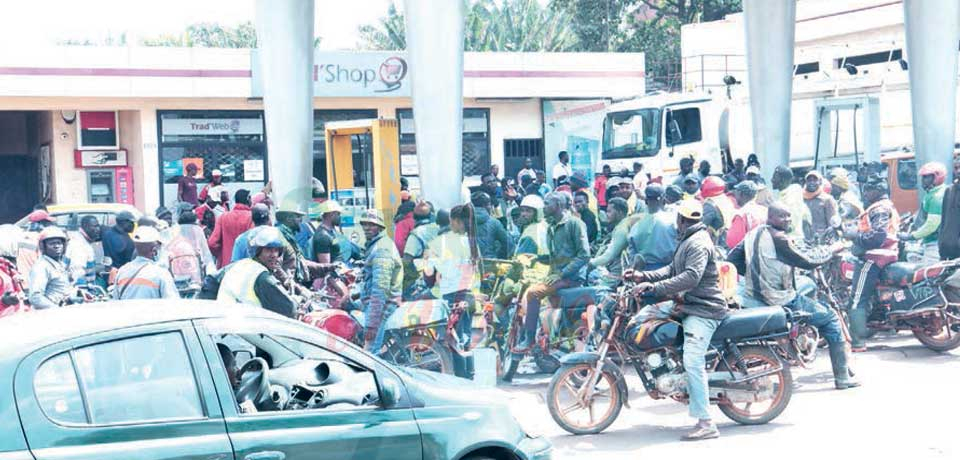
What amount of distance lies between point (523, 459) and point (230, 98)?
22.2m

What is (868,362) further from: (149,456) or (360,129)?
(360,129)

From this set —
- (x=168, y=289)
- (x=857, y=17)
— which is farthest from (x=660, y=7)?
(x=168, y=289)

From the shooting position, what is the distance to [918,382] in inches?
400

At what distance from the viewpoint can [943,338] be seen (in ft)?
36.9

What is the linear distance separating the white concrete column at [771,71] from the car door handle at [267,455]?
17599mm

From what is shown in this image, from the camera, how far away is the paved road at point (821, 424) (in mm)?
8070

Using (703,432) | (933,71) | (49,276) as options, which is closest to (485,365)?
(703,432)

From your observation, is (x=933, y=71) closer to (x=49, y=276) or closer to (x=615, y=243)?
(x=615, y=243)

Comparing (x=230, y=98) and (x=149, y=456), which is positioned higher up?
(x=230, y=98)

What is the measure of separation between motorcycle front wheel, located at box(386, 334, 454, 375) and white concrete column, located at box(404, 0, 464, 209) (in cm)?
457

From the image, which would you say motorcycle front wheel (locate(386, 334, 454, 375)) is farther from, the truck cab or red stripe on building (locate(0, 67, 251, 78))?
red stripe on building (locate(0, 67, 251, 78))

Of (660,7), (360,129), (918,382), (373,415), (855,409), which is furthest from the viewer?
(660,7)

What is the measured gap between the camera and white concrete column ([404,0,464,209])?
1397cm

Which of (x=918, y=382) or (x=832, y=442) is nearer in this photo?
(x=832, y=442)
